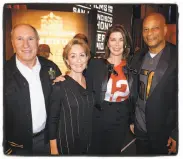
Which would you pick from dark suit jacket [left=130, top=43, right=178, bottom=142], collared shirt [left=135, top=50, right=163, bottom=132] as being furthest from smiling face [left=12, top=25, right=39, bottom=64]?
collared shirt [left=135, top=50, right=163, bottom=132]

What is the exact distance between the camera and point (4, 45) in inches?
88.9

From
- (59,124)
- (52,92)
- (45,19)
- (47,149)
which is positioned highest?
Result: (45,19)

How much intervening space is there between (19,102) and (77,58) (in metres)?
0.70

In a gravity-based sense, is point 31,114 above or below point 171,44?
below

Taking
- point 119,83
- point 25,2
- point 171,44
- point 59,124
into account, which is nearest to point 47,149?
point 59,124

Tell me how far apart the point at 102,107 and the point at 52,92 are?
50 centimetres

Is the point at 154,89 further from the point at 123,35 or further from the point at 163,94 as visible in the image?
the point at 123,35

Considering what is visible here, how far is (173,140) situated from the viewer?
235 centimetres

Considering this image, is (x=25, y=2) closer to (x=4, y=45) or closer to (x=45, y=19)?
(x=45, y=19)

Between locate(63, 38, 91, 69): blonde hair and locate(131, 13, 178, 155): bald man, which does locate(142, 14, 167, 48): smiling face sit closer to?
locate(131, 13, 178, 155): bald man

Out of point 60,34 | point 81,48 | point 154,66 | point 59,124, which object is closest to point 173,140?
point 154,66

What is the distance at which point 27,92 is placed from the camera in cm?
224

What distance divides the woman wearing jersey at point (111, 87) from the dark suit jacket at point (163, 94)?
13cm

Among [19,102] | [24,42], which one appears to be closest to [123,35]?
[24,42]
